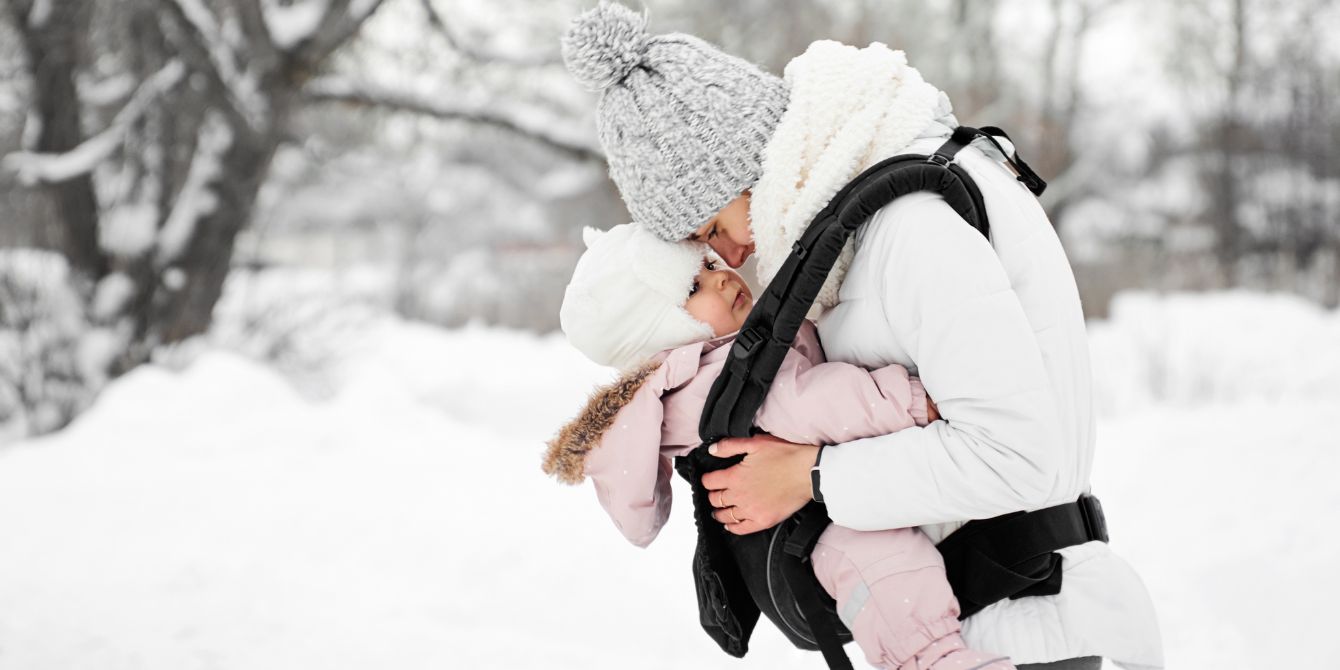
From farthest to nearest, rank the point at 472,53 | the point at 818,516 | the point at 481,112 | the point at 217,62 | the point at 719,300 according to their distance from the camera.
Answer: the point at 481,112 < the point at 472,53 < the point at 217,62 < the point at 719,300 < the point at 818,516

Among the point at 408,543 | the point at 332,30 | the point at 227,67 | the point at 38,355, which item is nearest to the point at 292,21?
the point at 332,30

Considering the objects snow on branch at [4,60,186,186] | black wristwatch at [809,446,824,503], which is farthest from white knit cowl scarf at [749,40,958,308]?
snow on branch at [4,60,186,186]

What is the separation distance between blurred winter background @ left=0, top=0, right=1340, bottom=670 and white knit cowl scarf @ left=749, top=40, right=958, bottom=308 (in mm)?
2028

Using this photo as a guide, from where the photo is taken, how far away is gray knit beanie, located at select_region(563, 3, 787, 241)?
1674mm

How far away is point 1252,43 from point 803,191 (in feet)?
56.9

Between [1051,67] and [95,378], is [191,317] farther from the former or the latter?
[1051,67]

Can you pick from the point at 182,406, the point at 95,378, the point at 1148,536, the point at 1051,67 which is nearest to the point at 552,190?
the point at 1051,67

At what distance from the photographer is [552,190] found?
21.2 m

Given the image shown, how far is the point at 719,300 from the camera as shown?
1899mm

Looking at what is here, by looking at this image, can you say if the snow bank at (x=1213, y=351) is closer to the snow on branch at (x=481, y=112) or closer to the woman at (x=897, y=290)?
the snow on branch at (x=481, y=112)

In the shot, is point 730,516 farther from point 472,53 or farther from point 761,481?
point 472,53

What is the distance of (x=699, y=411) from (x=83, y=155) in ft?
22.7

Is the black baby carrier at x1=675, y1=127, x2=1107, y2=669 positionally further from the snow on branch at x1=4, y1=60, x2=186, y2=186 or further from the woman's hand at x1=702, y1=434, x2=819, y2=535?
the snow on branch at x1=4, y1=60, x2=186, y2=186

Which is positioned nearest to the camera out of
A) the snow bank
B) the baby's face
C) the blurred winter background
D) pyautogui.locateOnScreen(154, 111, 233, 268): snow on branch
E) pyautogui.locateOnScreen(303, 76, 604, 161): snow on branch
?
the baby's face
